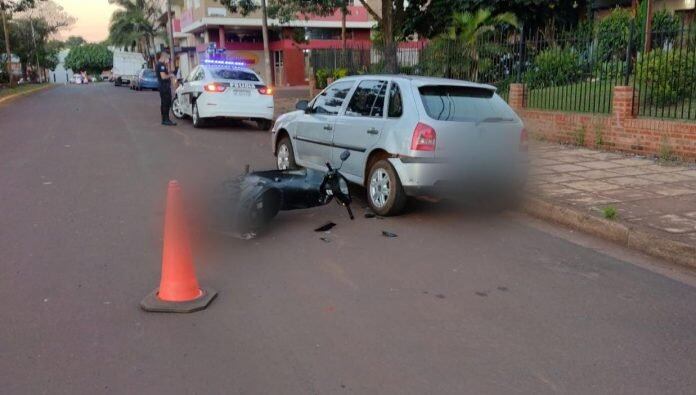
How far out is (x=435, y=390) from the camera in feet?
10.9

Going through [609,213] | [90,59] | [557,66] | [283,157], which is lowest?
[609,213]

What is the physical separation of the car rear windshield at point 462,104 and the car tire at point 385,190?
2.55ft

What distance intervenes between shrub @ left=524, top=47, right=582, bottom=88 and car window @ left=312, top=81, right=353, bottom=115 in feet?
19.2

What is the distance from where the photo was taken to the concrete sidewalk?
248 inches

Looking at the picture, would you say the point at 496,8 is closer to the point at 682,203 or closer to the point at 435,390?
the point at 682,203

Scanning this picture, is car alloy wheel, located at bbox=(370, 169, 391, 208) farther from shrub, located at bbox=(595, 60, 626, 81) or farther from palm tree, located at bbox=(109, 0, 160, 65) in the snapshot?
palm tree, located at bbox=(109, 0, 160, 65)

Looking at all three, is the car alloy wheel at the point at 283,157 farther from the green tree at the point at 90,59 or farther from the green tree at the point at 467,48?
the green tree at the point at 90,59

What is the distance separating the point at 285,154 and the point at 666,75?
6.49m

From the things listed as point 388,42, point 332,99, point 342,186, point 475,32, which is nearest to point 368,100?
point 332,99

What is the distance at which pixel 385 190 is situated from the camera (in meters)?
7.02

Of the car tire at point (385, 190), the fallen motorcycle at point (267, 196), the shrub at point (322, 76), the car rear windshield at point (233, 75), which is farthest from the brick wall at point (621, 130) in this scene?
the shrub at point (322, 76)

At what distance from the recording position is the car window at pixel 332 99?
810 centimetres

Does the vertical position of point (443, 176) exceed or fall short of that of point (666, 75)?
it falls short

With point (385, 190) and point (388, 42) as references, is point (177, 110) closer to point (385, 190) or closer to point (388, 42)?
point (388, 42)
